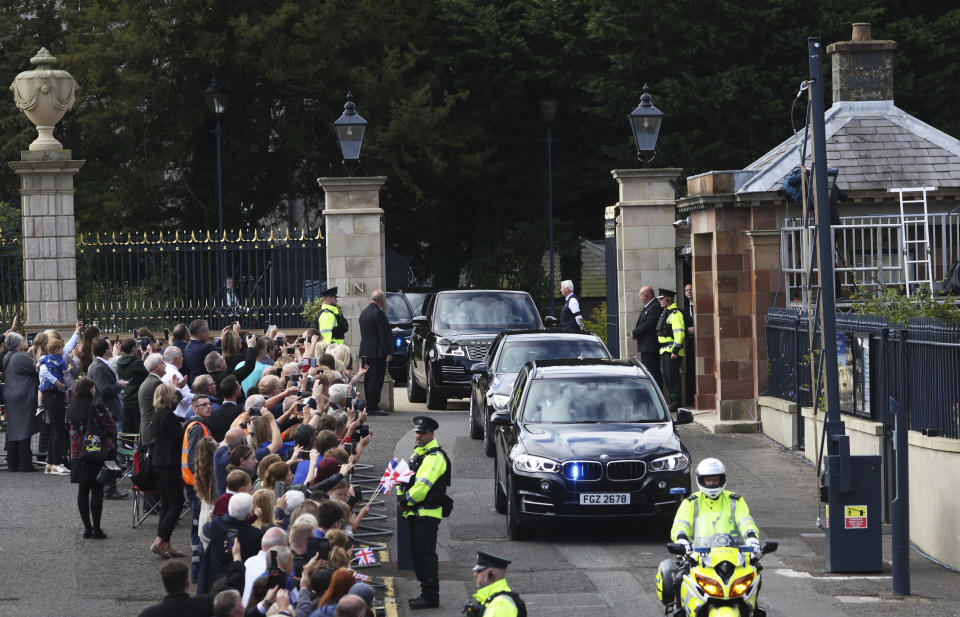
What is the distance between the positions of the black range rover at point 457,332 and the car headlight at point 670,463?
919cm

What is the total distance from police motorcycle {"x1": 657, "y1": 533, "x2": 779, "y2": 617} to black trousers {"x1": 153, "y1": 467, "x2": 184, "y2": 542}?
4.91 meters

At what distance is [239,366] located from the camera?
56.1 feet

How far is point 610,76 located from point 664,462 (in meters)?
26.3

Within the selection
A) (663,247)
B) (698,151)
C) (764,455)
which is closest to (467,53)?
(698,151)

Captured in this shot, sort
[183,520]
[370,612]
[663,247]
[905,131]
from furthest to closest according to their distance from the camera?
[663,247] < [905,131] < [183,520] < [370,612]

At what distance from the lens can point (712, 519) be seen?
1042cm

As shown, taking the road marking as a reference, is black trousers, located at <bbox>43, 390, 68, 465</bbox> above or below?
above

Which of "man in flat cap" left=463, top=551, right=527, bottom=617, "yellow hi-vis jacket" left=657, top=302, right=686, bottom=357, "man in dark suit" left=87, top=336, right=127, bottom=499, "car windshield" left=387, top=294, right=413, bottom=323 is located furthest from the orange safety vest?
"car windshield" left=387, top=294, right=413, bottom=323

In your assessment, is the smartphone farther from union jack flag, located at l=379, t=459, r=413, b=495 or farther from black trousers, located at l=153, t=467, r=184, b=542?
black trousers, located at l=153, t=467, r=184, b=542

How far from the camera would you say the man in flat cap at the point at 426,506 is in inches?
458

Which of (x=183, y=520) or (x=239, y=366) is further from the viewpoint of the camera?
(x=239, y=366)

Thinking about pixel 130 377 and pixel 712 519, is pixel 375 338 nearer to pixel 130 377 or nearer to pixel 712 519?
pixel 130 377

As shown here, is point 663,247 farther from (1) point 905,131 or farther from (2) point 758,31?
(2) point 758,31

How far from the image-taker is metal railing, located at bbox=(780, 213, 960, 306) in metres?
20.9
